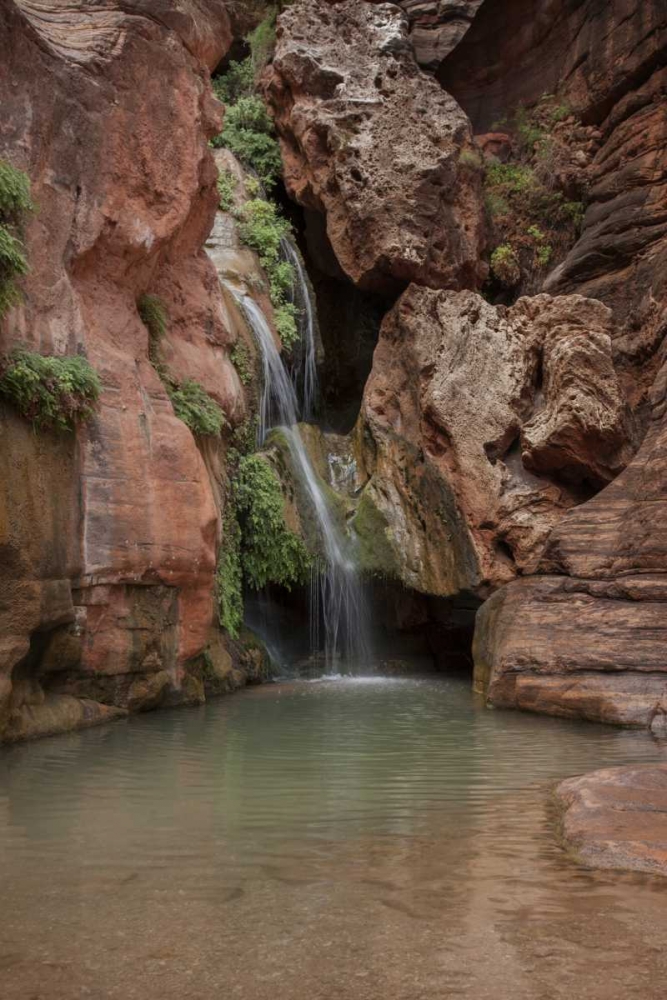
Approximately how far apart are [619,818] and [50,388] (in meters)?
6.36

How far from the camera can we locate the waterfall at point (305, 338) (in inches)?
693

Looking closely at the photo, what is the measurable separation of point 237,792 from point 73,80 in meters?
8.44

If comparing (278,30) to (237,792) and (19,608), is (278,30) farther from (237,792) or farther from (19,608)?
(237,792)

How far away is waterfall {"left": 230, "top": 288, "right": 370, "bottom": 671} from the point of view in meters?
14.7

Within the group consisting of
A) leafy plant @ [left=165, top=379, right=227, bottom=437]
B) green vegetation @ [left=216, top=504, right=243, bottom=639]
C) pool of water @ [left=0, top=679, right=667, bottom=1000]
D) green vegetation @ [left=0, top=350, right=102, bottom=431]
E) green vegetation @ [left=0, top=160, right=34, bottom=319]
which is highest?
green vegetation @ [left=0, top=160, right=34, bottom=319]

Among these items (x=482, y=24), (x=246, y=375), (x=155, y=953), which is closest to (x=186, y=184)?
(x=246, y=375)

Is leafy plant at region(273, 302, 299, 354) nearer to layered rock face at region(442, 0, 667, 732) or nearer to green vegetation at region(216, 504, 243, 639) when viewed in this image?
green vegetation at region(216, 504, 243, 639)

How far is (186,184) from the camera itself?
11.6m

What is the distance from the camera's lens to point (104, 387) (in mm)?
9594

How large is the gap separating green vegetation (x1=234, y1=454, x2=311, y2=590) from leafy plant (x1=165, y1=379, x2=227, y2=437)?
1.69 metres

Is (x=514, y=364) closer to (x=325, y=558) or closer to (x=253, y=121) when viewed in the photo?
(x=325, y=558)

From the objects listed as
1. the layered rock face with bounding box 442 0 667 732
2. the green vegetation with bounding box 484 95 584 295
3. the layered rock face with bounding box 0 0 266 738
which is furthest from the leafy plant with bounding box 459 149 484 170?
the layered rock face with bounding box 0 0 266 738

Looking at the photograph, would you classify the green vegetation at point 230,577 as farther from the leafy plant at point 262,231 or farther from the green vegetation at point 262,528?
the leafy plant at point 262,231

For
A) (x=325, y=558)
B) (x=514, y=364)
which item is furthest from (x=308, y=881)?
(x=514, y=364)
